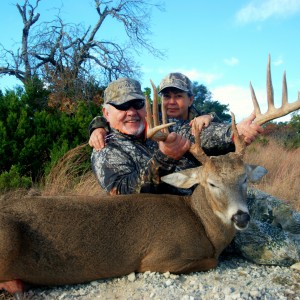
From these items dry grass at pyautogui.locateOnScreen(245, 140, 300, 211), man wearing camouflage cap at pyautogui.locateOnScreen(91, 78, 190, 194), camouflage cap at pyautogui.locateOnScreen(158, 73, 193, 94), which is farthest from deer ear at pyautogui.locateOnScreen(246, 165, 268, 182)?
dry grass at pyautogui.locateOnScreen(245, 140, 300, 211)

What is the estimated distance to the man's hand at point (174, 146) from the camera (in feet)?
12.8

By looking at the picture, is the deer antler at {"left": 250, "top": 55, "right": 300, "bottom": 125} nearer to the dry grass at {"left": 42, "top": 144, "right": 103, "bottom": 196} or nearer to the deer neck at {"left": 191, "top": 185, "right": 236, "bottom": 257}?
the deer neck at {"left": 191, "top": 185, "right": 236, "bottom": 257}

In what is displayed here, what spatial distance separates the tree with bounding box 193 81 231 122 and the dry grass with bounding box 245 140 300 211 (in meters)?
9.00

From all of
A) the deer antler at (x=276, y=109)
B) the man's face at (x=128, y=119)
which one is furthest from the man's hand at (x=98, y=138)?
the deer antler at (x=276, y=109)

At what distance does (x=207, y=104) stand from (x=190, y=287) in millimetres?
21507

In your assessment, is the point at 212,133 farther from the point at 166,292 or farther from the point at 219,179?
the point at 166,292

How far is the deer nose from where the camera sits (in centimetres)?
358

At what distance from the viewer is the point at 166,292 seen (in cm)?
348

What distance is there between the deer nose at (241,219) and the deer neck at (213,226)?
452mm

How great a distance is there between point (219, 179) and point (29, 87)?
684 cm

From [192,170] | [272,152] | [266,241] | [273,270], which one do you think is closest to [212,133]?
[192,170]

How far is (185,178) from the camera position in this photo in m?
4.26

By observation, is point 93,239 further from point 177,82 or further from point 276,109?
point 177,82

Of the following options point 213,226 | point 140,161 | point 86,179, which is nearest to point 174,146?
point 213,226
